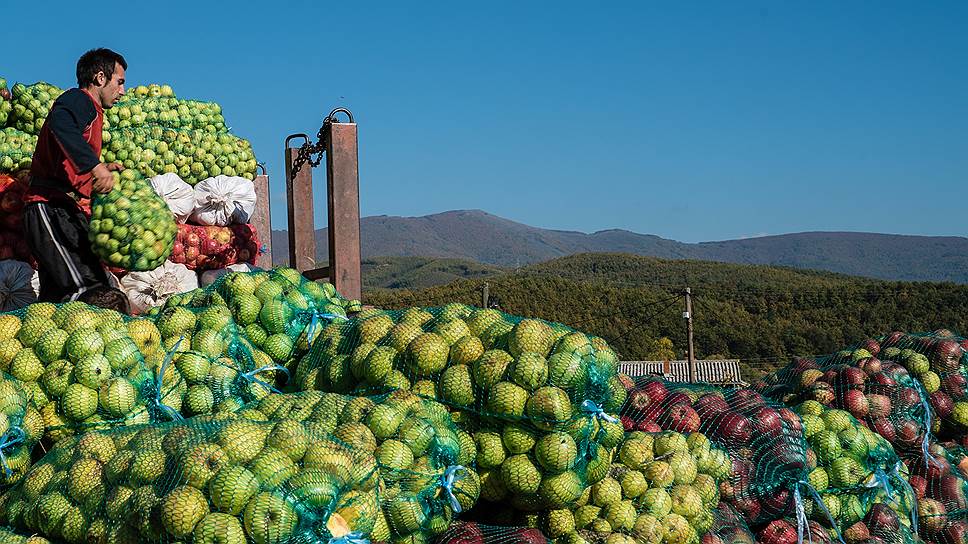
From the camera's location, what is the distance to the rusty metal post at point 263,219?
→ 8.34 m

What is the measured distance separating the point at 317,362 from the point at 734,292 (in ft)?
140

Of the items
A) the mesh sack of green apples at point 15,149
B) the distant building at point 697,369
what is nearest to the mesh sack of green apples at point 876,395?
the mesh sack of green apples at point 15,149

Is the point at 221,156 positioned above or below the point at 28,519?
above

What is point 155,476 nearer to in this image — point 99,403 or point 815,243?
point 99,403

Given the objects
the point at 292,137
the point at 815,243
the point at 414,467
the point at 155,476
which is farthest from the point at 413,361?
the point at 815,243

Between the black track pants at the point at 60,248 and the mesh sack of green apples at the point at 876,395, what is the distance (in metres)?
4.33

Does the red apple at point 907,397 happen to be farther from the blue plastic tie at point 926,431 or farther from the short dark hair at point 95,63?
the short dark hair at point 95,63

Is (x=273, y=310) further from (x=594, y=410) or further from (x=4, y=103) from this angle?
(x=4, y=103)

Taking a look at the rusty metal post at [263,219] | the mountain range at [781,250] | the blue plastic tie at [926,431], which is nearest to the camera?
the blue plastic tie at [926,431]

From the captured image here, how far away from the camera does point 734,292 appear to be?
1763 inches

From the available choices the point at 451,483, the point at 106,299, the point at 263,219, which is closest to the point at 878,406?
the point at 451,483

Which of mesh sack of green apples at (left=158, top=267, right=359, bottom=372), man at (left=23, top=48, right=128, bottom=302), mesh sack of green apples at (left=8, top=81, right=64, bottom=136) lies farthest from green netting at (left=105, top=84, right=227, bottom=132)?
mesh sack of green apples at (left=158, top=267, right=359, bottom=372)

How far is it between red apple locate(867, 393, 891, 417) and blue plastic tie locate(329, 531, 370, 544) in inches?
144

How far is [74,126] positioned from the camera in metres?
5.14
